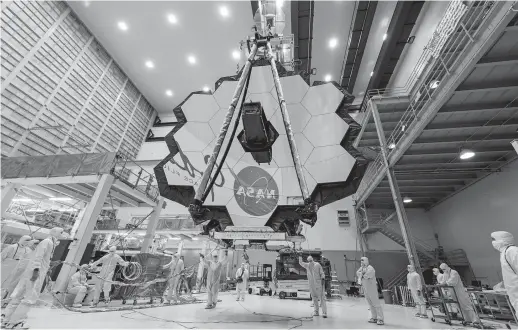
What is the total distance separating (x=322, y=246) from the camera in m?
20.7

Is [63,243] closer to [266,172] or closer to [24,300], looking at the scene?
[24,300]

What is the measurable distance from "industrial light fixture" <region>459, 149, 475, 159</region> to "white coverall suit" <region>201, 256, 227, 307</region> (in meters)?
14.1

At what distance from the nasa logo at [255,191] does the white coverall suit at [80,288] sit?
8.37m

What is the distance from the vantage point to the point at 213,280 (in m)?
8.47

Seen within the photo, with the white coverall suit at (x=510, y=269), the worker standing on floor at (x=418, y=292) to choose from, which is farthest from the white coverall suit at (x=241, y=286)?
the white coverall suit at (x=510, y=269)

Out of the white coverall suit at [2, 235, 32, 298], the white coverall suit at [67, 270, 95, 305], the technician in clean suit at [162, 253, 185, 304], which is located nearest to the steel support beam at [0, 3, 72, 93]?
the white coverall suit at [2, 235, 32, 298]

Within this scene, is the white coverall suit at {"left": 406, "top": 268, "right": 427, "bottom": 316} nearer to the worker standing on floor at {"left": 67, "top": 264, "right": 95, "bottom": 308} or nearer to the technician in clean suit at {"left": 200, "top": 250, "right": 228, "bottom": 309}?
the technician in clean suit at {"left": 200, "top": 250, "right": 228, "bottom": 309}

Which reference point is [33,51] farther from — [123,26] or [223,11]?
[223,11]

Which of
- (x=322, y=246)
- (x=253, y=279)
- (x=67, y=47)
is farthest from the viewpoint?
(x=322, y=246)

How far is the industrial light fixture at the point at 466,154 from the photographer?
520 inches

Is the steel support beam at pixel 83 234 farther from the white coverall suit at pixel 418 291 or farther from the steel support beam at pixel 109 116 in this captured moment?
the white coverall suit at pixel 418 291

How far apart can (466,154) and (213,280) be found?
15077mm

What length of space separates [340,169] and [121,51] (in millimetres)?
24430

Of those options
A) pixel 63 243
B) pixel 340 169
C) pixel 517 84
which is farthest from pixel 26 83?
pixel 517 84
